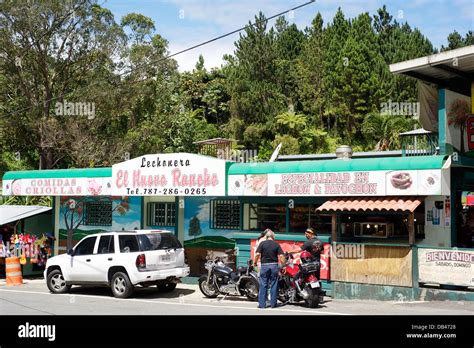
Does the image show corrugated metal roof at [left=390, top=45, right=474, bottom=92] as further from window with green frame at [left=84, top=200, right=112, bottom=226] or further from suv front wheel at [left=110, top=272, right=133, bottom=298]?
window with green frame at [left=84, top=200, right=112, bottom=226]

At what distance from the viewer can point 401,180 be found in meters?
15.5

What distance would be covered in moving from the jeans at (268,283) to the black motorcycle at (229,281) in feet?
3.79

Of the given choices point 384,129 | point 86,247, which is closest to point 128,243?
point 86,247

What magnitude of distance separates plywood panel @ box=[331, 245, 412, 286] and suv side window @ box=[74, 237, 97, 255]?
270 inches

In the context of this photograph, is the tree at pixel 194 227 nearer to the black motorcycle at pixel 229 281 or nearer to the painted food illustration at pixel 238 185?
the painted food illustration at pixel 238 185

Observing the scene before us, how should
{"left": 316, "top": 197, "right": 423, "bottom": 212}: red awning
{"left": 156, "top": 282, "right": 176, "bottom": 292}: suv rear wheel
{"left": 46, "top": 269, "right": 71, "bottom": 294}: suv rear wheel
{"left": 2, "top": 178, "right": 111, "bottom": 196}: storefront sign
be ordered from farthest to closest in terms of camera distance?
{"left": 2, "top": 178, "right": 111, "bottom": 196}: storefront sign < {"left": 46, "top": 269, "right": 71, "bottom": 294}: suv rear wheel < {"left": 156, "top": 282, "right": 176, "bottom": 292}: suv rear wheel < {"left": 316, "top": 197, "right": 423, "bottom": 212}: red awning

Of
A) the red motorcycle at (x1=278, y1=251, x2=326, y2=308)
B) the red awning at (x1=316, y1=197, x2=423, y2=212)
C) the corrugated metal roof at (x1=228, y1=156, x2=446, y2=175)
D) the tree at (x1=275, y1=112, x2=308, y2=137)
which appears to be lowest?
the red motorcycle at (x1=278, y1=251, x2=326, y2=308)

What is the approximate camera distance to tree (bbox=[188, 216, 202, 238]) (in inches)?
821

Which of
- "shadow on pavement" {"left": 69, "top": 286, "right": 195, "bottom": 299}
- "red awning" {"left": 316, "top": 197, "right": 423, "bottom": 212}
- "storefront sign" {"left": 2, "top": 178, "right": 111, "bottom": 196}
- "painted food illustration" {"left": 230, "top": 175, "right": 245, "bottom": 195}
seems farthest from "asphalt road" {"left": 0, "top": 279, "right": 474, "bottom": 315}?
"storefront sign" {"left": 2, "top": 178, "right": 111, "bottom": 196}

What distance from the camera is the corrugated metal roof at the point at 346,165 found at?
15180mm

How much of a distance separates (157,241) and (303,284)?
447cm

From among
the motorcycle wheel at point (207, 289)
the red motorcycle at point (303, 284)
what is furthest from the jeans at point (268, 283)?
the motorcycle wheel at point (207, 289)

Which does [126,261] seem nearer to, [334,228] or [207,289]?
[207,289]
